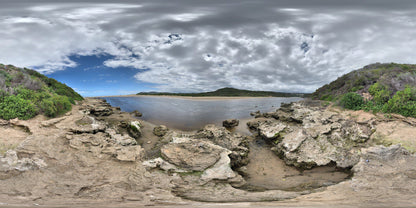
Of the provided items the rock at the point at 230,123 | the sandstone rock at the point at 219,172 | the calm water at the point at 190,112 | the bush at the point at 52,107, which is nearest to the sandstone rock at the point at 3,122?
the bush at the point at 52,107

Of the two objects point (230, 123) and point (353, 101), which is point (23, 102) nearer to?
point (230, 123)

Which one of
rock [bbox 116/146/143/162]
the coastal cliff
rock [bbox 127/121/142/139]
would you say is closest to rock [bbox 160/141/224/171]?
the coastal cliff

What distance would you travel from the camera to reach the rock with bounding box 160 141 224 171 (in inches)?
238

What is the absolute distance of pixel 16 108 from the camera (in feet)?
26.6

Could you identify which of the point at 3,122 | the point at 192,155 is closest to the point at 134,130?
the point at 3,122

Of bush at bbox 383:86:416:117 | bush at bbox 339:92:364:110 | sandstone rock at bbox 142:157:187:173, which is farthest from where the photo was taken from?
bush at bbox 339:92:364:110

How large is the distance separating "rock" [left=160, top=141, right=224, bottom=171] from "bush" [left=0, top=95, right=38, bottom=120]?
7.61m

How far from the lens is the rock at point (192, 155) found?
6.04m

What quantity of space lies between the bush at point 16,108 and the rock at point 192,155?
25.0ft

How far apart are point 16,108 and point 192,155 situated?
9281 millimetres

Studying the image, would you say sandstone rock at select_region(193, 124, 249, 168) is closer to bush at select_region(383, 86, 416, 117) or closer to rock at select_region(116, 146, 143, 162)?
rock at select_region(116, 146, 143, 162)

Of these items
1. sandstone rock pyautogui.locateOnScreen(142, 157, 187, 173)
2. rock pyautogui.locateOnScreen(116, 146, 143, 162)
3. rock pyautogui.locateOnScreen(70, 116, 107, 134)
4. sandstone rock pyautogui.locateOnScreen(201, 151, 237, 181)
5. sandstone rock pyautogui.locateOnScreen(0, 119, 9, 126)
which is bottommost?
sandstone rock pyautogui.locateOnScreen(201, 151, 237, 181)

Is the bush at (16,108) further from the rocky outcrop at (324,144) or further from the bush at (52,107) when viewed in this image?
the rocky outcrop at (324,144)

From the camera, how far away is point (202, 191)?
4914 mm
